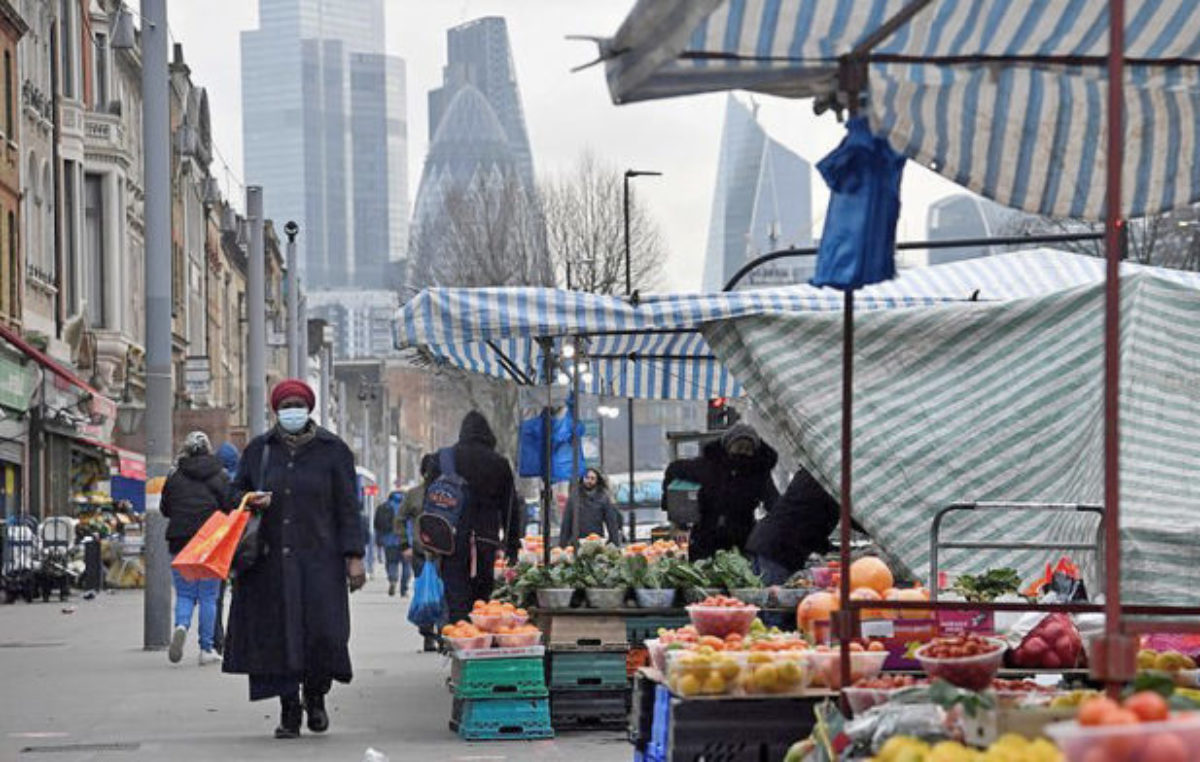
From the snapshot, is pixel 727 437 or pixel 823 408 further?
pixel 727 437

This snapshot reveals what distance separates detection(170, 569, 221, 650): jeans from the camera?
71.8ft

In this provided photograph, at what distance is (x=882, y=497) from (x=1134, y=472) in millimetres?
1577

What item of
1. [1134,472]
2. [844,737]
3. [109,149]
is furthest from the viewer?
[109,149]

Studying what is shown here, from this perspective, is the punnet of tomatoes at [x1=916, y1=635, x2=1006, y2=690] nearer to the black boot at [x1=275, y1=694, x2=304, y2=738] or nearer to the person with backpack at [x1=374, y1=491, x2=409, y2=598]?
the black boot at [x1=275, y1=694, x2=304, y2=738]

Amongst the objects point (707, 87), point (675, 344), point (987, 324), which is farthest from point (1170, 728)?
point (675, 344)

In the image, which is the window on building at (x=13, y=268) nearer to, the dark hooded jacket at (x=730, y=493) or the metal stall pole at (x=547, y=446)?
the metal stall pole at (x=547, y=446)

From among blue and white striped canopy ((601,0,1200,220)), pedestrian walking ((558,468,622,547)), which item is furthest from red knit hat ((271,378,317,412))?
pedestrian walking ((558,468,622,547))

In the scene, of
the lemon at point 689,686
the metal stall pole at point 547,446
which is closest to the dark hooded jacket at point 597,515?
the metal stall pole at point 547,446

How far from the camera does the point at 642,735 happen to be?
10.5 meters

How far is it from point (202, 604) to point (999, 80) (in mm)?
15080

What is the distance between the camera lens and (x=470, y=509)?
17844mm

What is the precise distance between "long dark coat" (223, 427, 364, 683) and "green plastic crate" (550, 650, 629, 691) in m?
1.38

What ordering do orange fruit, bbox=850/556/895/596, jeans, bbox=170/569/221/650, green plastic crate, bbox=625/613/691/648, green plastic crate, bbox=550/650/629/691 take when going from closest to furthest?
orange fruit, bbox=850/556/895/596, green plastic crate, bbox=550/650/629/691, green plastic crate, bbox=625/613/691/648, jeans, bbox=170/569/221/650

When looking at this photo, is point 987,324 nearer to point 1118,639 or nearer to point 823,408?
point 823,408
